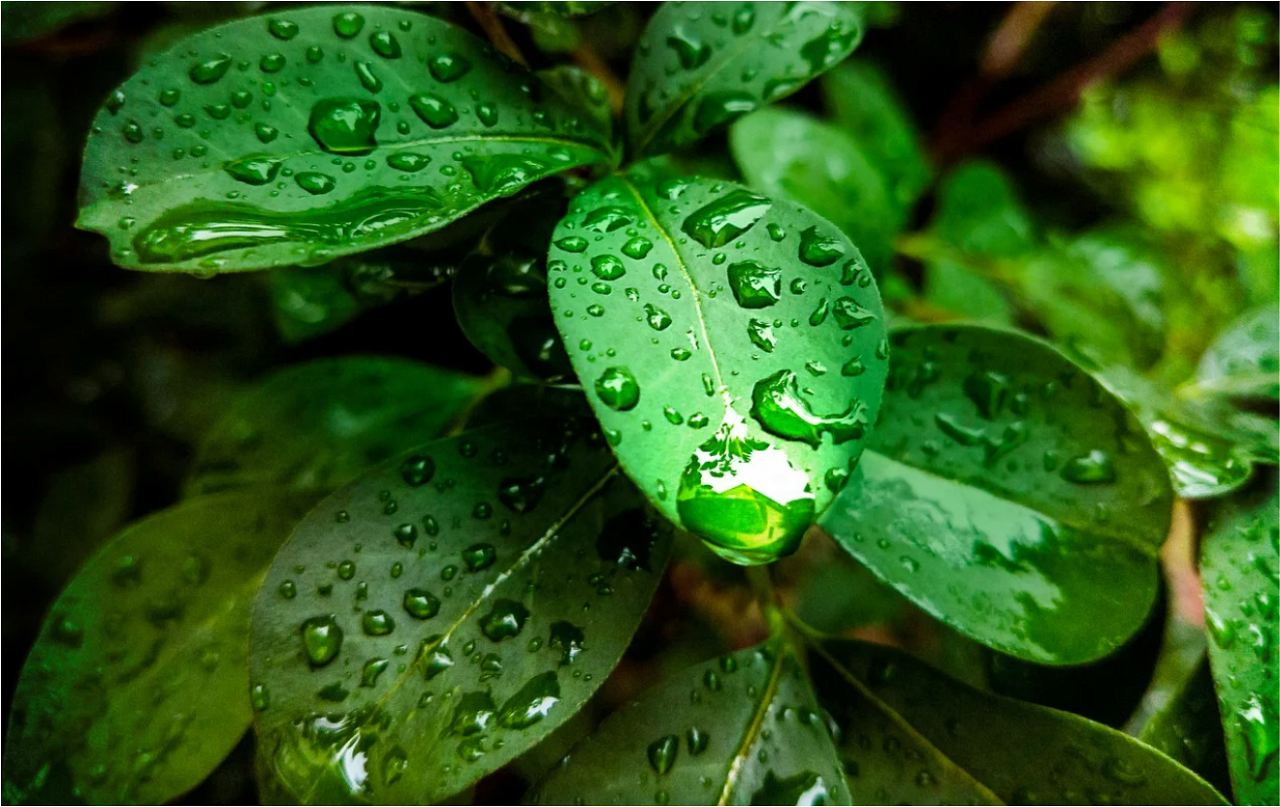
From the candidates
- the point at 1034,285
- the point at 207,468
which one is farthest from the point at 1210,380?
the point at 207,468

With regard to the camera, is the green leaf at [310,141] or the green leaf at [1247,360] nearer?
the green leaf at [310,141]

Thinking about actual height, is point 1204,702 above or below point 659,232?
below

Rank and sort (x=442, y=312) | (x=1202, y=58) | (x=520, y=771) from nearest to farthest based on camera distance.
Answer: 1. (x=520, y=771)
2. (x=442, y=312)
3. (x=1202, y=58)

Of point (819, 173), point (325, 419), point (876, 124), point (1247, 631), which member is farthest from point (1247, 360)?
point (325, 419)

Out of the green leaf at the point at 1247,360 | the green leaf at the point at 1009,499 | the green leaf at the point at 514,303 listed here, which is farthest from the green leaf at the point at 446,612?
the green leaf at the point at 1247,360

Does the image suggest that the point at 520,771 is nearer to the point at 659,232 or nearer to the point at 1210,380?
the point at 659,232

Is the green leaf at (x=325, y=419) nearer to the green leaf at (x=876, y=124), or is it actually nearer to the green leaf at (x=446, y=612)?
the green leaf at (x=446, y=612)
